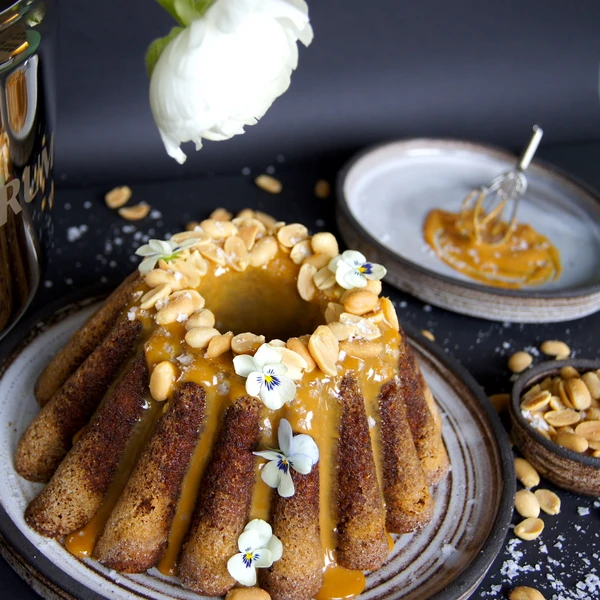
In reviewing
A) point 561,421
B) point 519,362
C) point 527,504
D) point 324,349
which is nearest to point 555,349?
point 519,362

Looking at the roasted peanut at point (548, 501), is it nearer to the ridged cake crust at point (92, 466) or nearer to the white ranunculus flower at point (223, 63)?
the ridged cake crust at point (92, 466)

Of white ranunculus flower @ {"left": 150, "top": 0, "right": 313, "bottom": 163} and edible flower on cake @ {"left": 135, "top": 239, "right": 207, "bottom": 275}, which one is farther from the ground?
white ranunculus flower @ {"left": 150, "top": 0, "right": 313, "bottom": 163}

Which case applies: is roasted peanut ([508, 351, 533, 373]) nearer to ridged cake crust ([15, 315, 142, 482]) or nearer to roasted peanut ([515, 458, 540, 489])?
roasted peanut ([515, 458, 540, 489])

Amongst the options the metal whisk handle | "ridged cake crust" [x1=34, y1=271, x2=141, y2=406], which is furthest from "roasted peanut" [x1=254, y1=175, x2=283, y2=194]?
"ridged cake crust" [x1=34, y1=271, x2=141, y2=406]

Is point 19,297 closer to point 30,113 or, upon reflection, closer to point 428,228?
point 30,113

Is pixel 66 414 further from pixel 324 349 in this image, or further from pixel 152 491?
pixel 324 349

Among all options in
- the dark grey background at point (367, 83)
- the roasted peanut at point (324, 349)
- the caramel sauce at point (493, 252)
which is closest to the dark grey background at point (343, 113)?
the dark grey background at point (367, 83)

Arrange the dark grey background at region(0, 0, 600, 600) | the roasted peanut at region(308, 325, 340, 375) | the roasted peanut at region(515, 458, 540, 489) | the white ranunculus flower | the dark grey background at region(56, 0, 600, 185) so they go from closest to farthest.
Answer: the white ranunculus flower
the roasted peanut at region(308, 325, 340, 375)
the roasted peanut at region(515, 458, 540, 489)
the dark grey background at region(0, 0, 600, 600)
the dark grey background at region(56, 0, 600, 185)
